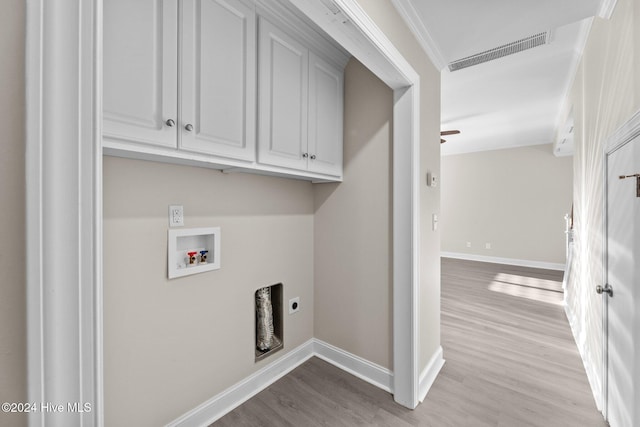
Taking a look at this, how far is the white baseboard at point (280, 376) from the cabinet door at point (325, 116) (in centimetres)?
148

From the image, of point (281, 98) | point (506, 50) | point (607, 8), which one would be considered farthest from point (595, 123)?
point (281, 98)

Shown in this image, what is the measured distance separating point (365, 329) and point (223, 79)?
193 cm

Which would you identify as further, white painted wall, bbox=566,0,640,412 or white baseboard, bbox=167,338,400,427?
white baseboard, bbox=167,338,400,427

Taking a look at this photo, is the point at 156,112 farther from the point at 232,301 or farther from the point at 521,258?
the point at 521,258

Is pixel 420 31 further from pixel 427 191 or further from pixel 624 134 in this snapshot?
pixel 624 134

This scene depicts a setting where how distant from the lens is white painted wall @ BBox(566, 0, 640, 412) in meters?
1.37

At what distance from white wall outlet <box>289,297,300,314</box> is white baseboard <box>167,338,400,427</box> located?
323 millimetres

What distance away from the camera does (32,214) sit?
40 centimetres

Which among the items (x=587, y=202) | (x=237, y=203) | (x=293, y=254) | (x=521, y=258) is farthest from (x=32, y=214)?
(x=521, y=258)

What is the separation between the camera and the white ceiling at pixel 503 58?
1.66 metres

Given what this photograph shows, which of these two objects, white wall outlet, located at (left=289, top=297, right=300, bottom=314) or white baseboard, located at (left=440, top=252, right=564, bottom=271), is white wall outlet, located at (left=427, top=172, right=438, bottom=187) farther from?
white baseboard, located at (left=440, top=252, right=564, bottom=271)

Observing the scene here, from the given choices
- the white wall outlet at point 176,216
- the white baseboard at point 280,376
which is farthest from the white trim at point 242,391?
the white wall outlet at point 176,216

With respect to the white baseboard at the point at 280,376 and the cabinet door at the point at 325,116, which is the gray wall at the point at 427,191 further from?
the cabinet door at the point at 325,116

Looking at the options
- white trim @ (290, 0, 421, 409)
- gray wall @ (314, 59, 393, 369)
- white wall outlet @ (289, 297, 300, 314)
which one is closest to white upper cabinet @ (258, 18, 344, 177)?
gray wall @ (314, 59, 393, 369)
